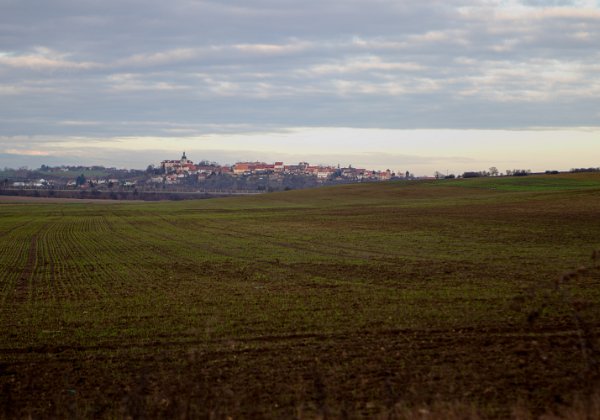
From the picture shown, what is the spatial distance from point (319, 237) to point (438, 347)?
27095 millimetres

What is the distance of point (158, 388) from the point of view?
34.8 feet

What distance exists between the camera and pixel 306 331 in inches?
560

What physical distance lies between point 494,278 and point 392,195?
76264 mm

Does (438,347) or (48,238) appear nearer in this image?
(438,347)

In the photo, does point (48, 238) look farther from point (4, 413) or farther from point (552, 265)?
point (4, 413)

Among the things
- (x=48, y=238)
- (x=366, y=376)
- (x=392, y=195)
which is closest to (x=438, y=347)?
(x=366, y=376)

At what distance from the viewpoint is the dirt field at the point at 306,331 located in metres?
9.93

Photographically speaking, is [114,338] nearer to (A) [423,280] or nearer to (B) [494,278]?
(A) [423,280]

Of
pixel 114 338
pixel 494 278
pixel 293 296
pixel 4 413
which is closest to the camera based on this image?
pixel 4 413

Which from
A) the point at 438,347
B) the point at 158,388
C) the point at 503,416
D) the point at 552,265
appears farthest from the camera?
the point at 552,265

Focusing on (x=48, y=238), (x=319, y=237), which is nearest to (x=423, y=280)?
(x=319, y=237)

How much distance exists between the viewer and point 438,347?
41.3 ft

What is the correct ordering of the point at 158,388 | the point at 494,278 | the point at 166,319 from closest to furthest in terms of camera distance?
the point at 158,388
the point at 166,319
the point at 494,278

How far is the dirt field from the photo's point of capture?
993 centimetres
